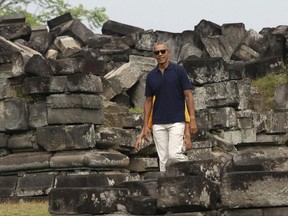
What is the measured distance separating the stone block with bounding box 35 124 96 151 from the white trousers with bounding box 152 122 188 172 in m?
A: 4.32

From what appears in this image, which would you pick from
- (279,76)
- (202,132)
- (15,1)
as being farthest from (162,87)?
(15,1)

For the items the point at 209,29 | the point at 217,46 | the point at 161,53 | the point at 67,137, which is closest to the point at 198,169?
the point at 161,53

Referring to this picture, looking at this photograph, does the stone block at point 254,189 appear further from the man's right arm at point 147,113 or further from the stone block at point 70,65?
the stone block at point 70,65

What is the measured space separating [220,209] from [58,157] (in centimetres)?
637

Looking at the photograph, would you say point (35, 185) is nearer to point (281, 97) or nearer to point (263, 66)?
point (281, 97)

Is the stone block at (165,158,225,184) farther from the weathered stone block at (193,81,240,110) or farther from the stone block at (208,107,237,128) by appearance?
the weathered stone block at (193,81,240,110)

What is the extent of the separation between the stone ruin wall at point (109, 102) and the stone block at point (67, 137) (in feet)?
0.06

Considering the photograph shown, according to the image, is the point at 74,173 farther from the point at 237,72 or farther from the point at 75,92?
the point at 237,72

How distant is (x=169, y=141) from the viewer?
398 inches

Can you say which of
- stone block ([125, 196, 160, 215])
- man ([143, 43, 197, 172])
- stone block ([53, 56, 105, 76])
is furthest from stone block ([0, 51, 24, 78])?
stone block ([125, 196, 160, 215])

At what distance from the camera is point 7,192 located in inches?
564

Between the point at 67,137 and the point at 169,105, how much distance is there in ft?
15.2

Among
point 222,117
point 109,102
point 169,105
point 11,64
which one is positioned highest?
point 11,64

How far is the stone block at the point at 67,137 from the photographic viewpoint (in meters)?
14.5
